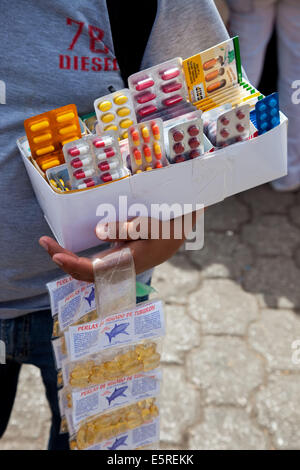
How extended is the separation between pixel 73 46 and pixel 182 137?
232 mm

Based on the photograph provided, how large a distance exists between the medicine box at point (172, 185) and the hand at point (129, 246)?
0.03 meters

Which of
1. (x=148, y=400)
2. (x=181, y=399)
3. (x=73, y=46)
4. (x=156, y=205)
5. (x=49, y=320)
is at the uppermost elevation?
(x=73, y=46)

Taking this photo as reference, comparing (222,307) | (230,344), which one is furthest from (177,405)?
(222,307)

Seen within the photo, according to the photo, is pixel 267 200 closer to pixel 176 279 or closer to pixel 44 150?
pixel 176 279

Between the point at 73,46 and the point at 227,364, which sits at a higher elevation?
the point at 73,46

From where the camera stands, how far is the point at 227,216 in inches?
93.7

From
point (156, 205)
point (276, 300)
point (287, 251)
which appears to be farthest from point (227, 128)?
point (287, 251)

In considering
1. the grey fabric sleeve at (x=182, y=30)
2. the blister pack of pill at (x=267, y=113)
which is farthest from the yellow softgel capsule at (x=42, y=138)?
the blister pack of pill at (x=267, y=113)

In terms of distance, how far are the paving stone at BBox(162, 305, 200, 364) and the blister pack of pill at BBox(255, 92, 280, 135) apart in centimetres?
120

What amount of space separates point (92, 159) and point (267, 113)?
0.29m

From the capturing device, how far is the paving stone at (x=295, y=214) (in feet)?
7.69

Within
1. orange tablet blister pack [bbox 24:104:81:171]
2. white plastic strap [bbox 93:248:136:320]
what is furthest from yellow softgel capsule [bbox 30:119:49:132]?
white plastic strap [bbox 93:248:136:320]

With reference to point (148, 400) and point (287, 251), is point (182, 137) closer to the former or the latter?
point (148, 400)

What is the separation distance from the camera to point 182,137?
30.6 inches
